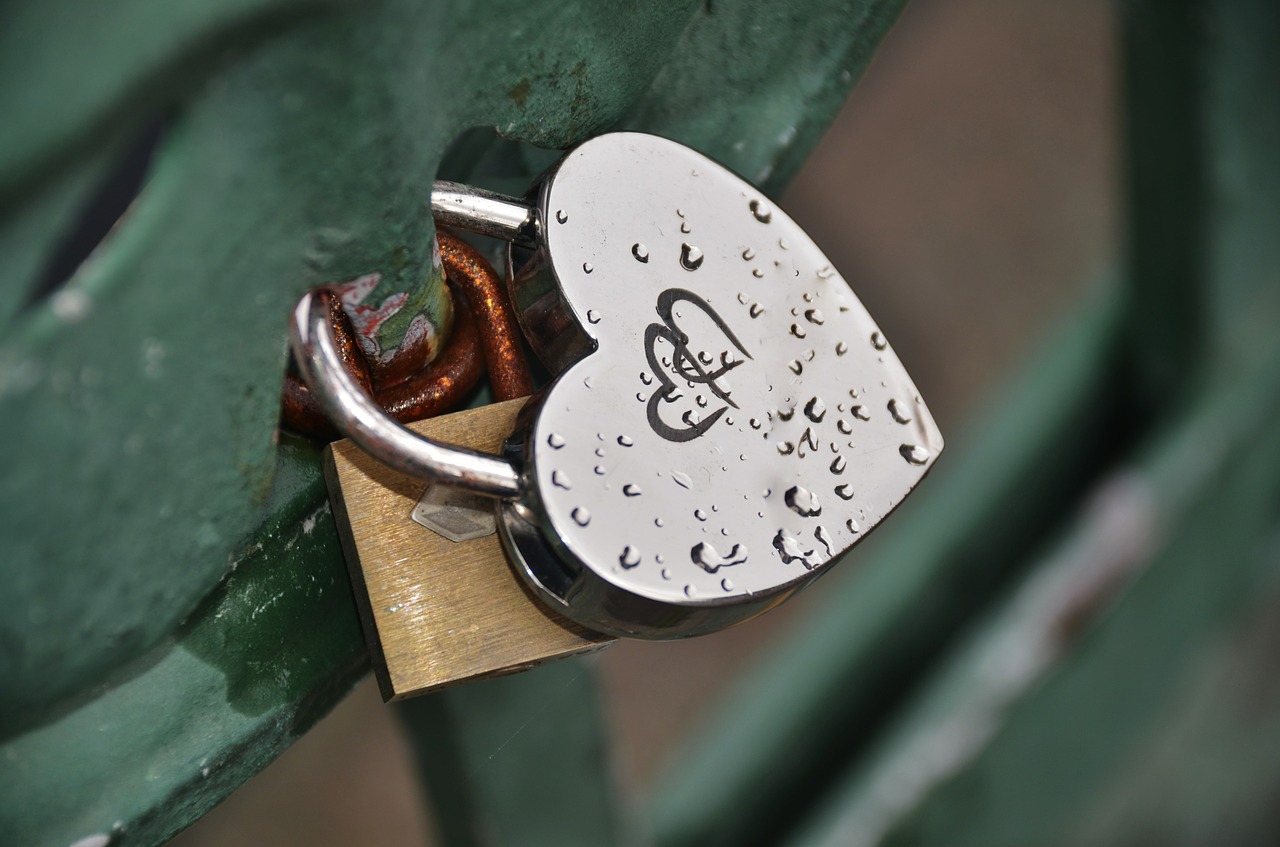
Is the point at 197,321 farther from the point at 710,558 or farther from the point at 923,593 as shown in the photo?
the point at 923,593

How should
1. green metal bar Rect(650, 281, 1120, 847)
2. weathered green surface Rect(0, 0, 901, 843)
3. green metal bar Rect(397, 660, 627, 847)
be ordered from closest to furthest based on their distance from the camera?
weathered green surface Rect(0, 0, 901, 843) < green metal bar Rect(397, 660, 627, 847) < green metal bar Rect(650, 281, 1120, 847)

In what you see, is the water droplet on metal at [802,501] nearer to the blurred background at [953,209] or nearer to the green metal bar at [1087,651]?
the green metal bar at [1087,651]

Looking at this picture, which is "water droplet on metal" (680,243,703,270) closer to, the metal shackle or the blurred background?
the metal shackle

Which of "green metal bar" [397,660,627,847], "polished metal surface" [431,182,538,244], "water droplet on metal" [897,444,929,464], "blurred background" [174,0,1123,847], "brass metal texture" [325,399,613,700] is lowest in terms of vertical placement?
"blurred background" [174,0,1123,847]

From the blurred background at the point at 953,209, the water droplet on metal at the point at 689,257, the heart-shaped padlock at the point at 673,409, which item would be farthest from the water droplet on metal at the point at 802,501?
the blurred background at the point at 953,209

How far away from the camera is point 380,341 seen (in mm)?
444

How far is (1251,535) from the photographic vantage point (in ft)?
4.54

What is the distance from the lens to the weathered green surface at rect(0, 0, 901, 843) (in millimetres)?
293

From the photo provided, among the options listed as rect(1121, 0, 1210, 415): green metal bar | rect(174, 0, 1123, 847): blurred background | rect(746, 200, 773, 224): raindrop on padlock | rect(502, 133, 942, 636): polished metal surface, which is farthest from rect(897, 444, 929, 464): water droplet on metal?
rect(174, 0, 1123, 847): blurred background

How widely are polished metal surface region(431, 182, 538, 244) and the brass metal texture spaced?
73 millimetres

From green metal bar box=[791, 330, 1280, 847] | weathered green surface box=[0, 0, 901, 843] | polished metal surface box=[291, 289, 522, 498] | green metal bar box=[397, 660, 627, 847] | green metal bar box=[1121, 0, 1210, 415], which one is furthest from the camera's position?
green metal bar box=[791, 330, 1280, 847]

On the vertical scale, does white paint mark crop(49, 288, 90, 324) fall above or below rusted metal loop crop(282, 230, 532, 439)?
above

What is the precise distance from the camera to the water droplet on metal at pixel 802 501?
0.48m

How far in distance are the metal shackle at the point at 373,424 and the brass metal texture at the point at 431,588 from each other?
4cm
